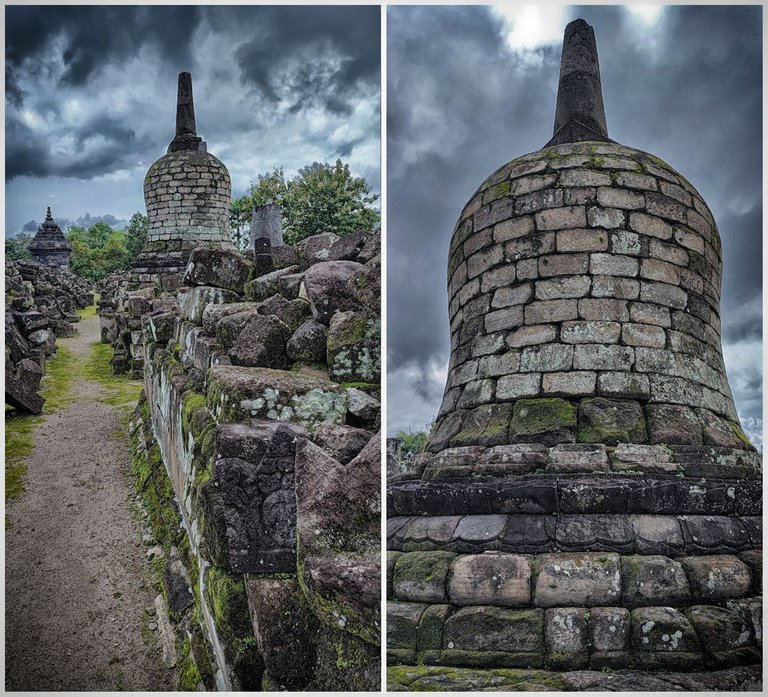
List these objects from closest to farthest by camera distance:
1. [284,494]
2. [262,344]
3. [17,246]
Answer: [284,494] → [262,344] → [17,246]

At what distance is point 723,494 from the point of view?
3.83m

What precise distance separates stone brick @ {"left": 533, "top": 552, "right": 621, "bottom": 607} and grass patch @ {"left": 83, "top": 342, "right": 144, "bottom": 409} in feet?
17.3

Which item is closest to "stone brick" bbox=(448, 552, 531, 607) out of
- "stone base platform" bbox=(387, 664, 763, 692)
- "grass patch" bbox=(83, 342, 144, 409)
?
"stone base platform" bbox=(387, 664, 763, 692)

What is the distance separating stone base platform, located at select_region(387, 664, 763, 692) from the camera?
3326 millimetres

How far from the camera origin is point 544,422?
430cm

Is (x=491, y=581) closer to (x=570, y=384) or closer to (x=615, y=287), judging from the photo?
(x=570, y=384)

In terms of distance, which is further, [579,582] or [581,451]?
[581,451]

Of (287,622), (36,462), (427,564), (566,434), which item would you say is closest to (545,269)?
(566,434)

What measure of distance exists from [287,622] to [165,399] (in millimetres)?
2741

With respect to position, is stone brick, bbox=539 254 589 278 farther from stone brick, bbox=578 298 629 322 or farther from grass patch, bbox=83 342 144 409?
grass patch, bbox=83 342 144 409

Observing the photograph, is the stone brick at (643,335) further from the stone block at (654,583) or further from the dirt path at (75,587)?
the dirt path at (75,587)

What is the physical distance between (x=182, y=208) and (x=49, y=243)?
9.29 metres

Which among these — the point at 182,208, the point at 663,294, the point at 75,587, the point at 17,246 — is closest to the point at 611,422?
the point at 663,294

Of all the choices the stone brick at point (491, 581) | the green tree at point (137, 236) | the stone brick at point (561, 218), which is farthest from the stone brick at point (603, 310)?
the green tree at point (137, 236)
